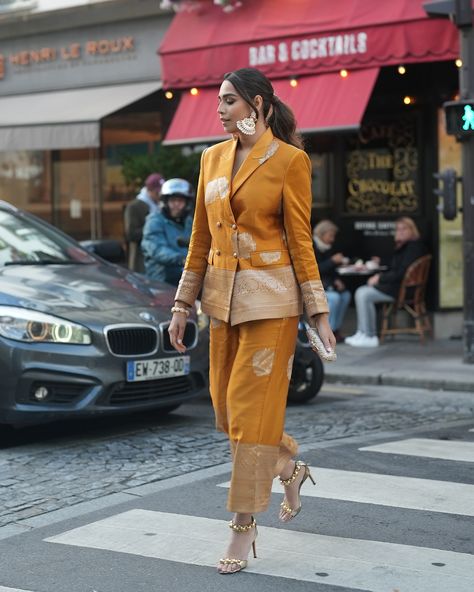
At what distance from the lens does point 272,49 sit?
14102 millimetres

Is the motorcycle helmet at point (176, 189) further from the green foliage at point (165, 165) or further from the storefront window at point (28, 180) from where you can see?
the storefront window at point (28, 180)

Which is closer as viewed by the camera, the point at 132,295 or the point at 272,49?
the point at 132,295

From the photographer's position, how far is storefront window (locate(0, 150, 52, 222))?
18.9 meters

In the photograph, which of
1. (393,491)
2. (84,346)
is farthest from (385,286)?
(393,491)

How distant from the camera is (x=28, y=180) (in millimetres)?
19219

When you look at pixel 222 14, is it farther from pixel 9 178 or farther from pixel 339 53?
pixel 9 178

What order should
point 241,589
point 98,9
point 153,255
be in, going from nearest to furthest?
point 241,589, point 153,255, point 98,9

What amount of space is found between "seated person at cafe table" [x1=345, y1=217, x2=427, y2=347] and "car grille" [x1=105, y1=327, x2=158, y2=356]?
6.24 meters

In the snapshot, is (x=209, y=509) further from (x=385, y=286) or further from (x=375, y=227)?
(x=375, y=227)

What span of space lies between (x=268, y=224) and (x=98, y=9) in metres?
13.1

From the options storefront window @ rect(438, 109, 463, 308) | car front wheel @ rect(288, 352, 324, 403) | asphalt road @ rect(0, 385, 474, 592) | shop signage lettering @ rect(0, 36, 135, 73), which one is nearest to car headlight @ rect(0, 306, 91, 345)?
asphalt road @ rect(0, 385, 474, 592)

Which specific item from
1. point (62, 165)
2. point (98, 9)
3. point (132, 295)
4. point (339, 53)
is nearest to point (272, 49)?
point (339, 53)

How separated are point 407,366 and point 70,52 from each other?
8.50m

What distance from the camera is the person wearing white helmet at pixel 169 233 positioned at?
10.1 meters
